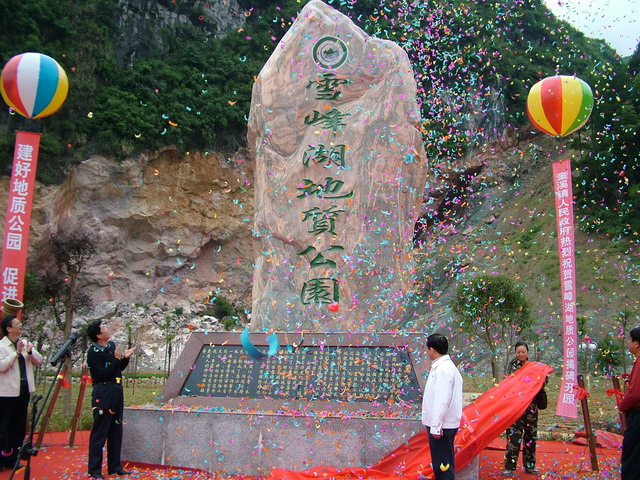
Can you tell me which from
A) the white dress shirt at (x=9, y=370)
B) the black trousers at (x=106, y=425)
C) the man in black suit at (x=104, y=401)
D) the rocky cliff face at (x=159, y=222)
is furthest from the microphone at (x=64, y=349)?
the rocky cliff face at (x=159, y=222)

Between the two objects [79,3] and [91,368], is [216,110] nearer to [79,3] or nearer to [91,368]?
[79,3]

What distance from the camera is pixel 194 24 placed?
2659 centimetres

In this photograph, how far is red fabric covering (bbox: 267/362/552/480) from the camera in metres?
4.10

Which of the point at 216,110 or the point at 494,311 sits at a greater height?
the point at 216,110

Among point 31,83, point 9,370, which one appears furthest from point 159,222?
point 9,370

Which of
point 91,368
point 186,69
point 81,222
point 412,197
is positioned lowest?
point 91,368

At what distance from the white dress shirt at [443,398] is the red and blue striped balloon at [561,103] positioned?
470cm

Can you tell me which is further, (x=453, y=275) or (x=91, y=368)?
(x=453, y=275)

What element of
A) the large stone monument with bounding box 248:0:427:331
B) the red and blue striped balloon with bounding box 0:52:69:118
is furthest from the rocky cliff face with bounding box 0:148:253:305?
the red and blue striped balloon with bounding box 0:52:69:118

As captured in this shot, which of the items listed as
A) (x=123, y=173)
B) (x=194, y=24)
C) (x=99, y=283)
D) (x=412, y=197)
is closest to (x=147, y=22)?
(x=194, y=24)

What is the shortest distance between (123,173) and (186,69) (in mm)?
5346

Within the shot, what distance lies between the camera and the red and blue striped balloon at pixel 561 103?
6.94m

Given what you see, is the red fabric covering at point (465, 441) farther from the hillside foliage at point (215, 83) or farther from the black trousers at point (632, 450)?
the hillside foliage at point (215, 83)

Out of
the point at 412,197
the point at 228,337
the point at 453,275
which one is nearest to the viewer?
the point at 228,337
